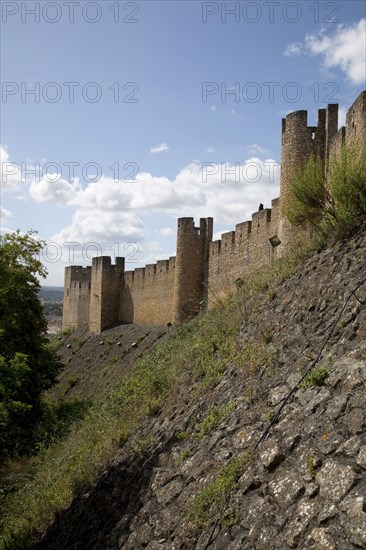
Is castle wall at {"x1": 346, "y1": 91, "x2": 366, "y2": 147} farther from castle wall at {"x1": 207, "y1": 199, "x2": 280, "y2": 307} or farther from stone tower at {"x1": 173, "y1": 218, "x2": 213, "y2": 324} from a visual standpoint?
stone tower at {"x1": 173, "y1": 218, "x2": 213, "y2": 324}

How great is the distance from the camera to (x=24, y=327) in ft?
53.9

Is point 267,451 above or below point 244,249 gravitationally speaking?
Result: below

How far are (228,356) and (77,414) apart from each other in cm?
981

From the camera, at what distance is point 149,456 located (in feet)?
25.5

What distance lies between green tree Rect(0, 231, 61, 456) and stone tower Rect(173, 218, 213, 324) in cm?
649

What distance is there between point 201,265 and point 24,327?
8780 mm

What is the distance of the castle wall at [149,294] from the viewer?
2547cm

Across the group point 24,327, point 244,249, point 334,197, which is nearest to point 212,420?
point 334,197

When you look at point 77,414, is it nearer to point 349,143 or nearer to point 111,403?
point 111,403

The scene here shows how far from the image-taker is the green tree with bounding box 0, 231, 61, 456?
14094mm

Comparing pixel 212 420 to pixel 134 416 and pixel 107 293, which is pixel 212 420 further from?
pixel 107 293

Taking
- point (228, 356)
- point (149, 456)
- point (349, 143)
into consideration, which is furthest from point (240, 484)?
point (349, 143)

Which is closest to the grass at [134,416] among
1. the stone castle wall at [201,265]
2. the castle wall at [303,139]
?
the stone castle wall at [201,265]

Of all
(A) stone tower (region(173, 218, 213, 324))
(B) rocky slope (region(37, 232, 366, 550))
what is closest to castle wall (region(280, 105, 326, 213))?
Result: (B) rocky slope (region(37, 232, 366, 550))
